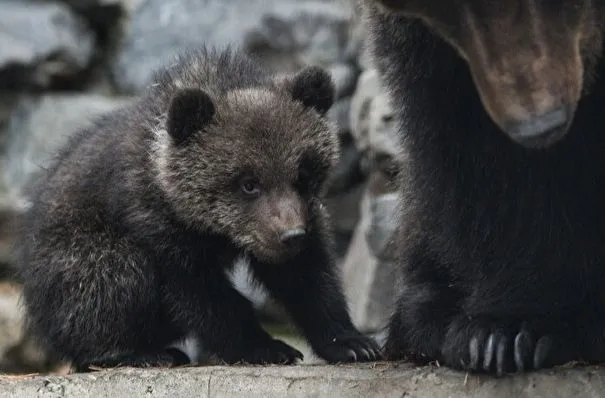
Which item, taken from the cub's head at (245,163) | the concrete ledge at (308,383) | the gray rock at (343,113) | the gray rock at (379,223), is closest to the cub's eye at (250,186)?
the cub's head at (245,163)

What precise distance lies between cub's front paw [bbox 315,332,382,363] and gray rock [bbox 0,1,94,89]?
5073 millimetres

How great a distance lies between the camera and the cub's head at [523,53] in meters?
3.09

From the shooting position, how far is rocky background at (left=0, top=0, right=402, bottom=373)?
29.0 ft

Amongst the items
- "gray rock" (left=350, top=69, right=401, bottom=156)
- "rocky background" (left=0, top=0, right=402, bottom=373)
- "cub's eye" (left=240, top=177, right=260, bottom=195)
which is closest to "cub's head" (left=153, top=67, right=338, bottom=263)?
"cub's eye" (left=240, top=177, right=260, bottom=195)

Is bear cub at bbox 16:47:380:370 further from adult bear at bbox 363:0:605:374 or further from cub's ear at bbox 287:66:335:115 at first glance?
adult bear at bbox 363:0:605:374

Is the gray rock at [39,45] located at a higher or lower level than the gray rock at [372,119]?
lower

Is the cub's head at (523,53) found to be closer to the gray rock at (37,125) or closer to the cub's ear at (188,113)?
the cub's ear at (188,113)

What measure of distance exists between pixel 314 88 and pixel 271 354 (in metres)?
1.18

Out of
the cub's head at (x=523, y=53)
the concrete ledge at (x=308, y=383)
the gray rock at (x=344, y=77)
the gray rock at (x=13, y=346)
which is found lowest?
the gray rock at (x=13, y=346)

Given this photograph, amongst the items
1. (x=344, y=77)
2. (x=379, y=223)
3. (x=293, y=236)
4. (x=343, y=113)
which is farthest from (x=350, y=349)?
(x=344, y=77)

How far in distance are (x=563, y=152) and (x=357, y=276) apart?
405 centimetres

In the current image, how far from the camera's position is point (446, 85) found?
4004 mm

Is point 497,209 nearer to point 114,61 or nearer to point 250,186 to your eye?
point 250,186

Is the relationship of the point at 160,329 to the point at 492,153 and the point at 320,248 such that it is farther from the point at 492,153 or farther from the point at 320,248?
the point at 492,153
